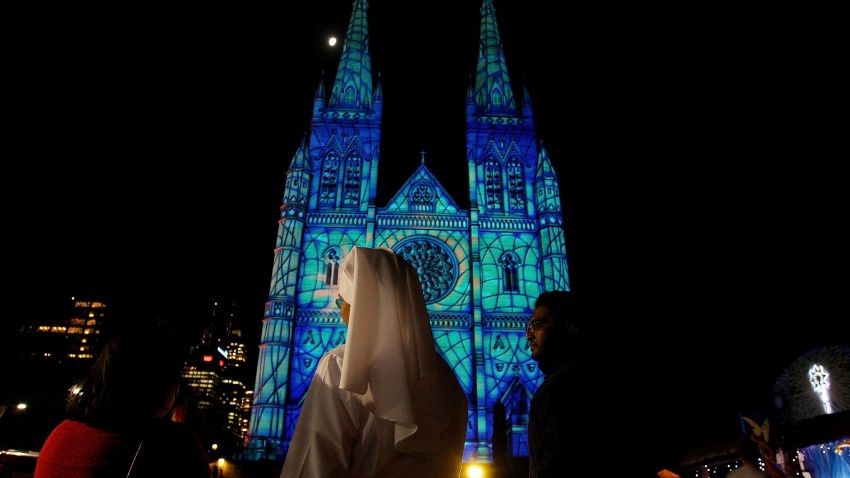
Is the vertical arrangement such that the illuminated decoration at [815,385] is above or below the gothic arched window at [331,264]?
below

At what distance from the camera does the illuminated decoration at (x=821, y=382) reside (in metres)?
13.4

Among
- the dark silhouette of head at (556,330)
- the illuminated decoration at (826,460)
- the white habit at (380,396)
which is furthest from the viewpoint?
the illuminated decoration at (826,460)

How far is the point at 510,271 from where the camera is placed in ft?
72.5

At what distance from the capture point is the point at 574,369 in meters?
1.75

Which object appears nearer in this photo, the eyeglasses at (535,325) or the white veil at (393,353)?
the white veil at (393,353)

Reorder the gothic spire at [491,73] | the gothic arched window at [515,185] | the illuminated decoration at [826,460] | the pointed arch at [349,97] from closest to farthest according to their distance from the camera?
the illuminated decoration at [826,460] → the gothic arched window at [515,185] → the pointed arch at [349,97] → the gothic spire at [491,73]

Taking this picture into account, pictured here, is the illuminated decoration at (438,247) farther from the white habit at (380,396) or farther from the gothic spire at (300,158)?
the white habit at (380,396)

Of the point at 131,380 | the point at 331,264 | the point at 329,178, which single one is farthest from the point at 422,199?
the point at 131,380

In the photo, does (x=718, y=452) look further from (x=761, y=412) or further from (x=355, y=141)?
(x=355, y=141)

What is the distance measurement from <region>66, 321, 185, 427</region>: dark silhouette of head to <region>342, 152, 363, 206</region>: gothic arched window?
21740 millimetres

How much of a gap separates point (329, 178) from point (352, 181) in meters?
1.12

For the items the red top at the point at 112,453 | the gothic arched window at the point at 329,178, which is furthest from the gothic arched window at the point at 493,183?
the red top at the point at 112,453

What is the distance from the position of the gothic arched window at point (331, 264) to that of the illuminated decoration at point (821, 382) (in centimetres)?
1676

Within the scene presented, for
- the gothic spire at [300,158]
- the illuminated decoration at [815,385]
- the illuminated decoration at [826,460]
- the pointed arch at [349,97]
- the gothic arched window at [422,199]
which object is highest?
the pointed arch at [349,97]
